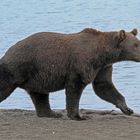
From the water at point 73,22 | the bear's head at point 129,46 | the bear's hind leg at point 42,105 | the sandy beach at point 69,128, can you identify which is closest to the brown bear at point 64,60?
the bear's head at point 129,46

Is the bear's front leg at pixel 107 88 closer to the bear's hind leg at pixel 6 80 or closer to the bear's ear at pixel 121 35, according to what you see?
the bear's ear at pixel 121 35

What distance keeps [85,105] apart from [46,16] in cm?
2135

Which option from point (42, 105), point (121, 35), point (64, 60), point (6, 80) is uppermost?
point (121, 35)

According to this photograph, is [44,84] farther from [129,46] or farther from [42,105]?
[129,46]

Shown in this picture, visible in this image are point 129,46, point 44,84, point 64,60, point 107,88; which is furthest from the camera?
point 107,88

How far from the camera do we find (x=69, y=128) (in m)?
10.2

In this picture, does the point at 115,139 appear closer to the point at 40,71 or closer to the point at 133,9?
the point at 40,71

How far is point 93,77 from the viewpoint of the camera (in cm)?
1112

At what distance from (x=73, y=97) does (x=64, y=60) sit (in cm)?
55

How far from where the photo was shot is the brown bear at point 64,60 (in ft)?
36.1

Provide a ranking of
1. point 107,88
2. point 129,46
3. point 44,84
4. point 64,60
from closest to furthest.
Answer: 1. point 64,60
2. point 44,84
3. point 129,46
4. point 107,88

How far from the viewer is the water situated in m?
15.6

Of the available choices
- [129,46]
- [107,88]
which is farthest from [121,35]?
[107,88]

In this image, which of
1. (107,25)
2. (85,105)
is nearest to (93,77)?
(85,105)
